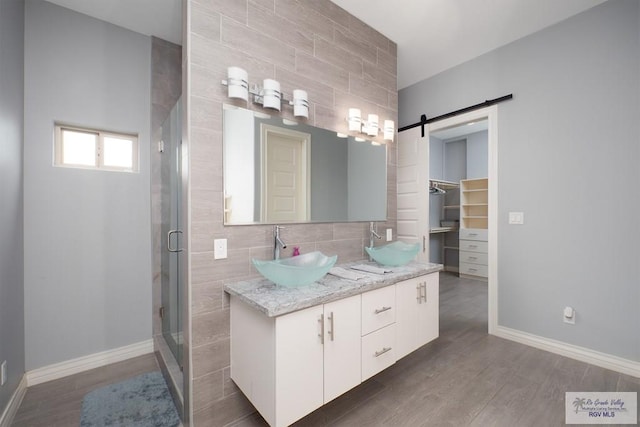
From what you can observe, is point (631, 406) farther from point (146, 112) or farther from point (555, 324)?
point (146, 112)

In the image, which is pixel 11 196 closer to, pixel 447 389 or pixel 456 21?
pixel 447 389

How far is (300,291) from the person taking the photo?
4.69ft

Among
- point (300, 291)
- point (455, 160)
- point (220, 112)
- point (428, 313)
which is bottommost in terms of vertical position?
point (428, 313)

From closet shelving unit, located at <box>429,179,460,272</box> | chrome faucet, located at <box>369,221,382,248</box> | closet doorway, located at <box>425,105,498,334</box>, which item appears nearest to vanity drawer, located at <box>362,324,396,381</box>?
chrome faucet, located at <box>369,221,382,248</box>

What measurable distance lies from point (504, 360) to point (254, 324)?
2.17 m

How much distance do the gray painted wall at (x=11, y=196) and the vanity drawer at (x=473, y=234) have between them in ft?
18.7

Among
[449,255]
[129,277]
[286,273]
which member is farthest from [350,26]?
[449,255]

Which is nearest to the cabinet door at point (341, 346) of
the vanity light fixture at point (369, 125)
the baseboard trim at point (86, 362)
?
the vanity light fixture at point (369, 125)

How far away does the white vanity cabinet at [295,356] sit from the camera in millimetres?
1226

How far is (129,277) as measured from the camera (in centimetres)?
232

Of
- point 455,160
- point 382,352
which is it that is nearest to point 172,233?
point 382,352

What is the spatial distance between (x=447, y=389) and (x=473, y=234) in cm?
364

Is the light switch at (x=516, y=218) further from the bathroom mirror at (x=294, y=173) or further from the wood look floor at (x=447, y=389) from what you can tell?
the bathroom mirror at (x=294, y=173)

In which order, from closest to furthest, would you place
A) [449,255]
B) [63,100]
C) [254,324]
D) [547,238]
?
[254,324], [63,100], [547,238], [449,255]
